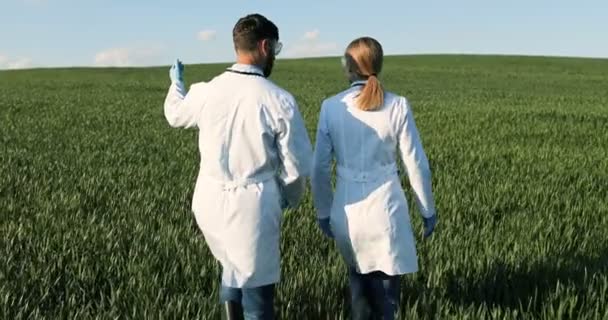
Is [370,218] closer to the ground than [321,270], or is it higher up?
higher up

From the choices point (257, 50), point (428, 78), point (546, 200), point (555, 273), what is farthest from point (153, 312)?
point (428, 78)

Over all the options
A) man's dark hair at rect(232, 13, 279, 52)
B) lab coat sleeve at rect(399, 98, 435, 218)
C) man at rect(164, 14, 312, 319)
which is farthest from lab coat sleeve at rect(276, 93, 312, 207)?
lab coat sleeve at rect(399, 98, 435, 218)

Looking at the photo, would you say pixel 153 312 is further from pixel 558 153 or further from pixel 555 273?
pixel 558 153

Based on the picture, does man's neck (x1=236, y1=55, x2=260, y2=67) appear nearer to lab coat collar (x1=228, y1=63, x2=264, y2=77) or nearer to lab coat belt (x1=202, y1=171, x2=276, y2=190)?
lab coat collar (x1=228, y1=63, x2=264, y2=77)

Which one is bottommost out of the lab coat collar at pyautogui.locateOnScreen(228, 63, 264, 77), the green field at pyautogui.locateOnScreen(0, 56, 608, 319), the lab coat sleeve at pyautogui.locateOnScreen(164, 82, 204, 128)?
the green field at pyautogui.locateOnScreen(0, 56, 608, 319)

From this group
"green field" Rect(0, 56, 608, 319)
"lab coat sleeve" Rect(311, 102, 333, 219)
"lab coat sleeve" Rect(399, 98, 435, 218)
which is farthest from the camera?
"green field" Rect(0, 56, 608, 319)

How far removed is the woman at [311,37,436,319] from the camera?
3352 mm

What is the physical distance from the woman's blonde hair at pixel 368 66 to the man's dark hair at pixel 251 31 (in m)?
0.47

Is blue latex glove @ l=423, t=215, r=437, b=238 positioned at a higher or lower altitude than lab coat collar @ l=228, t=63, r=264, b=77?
lower

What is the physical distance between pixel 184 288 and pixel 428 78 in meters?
45.7

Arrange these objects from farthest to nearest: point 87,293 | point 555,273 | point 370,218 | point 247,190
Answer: point 555,273 → point 87,293 → point 370,218 → point 247,190

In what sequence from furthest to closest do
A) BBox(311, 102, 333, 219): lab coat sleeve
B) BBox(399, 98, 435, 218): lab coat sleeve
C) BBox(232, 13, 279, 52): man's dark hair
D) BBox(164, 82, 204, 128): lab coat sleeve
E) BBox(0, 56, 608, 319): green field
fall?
BBox(0, 56, 608, 319): green field → BBox(311, 102, 333, 219): lab coat sleeve → BBox(399, 98, 435, 218): lab coat sleeve → BBox(164, 82, 204, 128): lab coat sleeve → BBox(232, 13, 279, 52): man's dark hair

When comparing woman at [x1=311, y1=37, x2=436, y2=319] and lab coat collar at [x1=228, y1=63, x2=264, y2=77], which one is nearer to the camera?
lab coat collar at [x1=228, y1=63, x2=264, y2=77]

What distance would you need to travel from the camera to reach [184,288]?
13.6 feet
